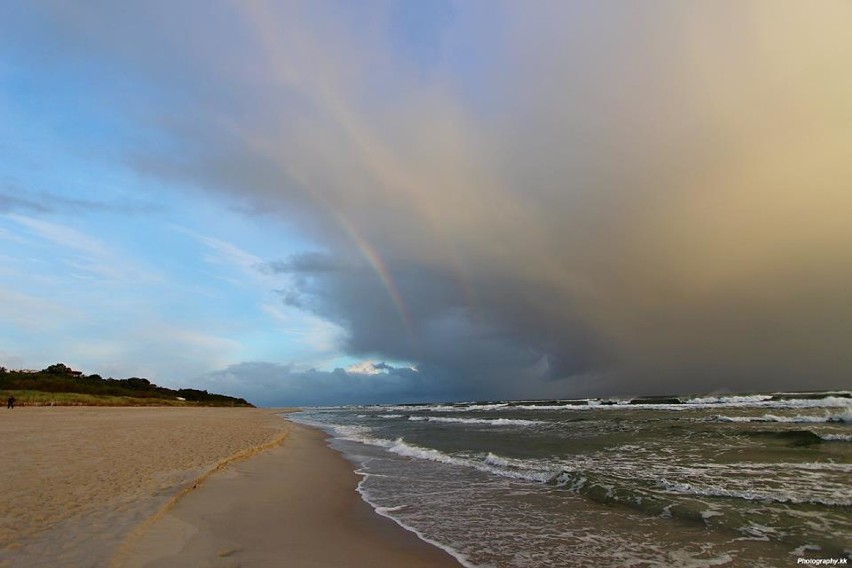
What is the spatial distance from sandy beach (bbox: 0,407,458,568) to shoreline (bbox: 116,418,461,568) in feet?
0.06

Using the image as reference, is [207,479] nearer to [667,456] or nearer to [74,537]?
[74,537]

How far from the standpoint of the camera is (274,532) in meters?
8.12

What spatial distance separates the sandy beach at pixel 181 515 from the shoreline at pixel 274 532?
0.02m

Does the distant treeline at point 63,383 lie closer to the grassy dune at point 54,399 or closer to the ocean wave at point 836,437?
the grassy dune at point 54,399

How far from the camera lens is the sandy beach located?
6.45 metres

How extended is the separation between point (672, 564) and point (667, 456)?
11875 millimetres

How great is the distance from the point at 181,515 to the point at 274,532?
1887mm

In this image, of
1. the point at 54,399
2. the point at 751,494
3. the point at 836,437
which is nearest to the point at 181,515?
the point at 751,494

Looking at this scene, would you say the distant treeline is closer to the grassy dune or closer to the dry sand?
the grassy dune

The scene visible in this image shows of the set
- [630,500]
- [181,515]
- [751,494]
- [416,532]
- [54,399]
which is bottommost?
[416,532]

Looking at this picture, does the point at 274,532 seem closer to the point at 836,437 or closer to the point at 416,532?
the point at 416,532

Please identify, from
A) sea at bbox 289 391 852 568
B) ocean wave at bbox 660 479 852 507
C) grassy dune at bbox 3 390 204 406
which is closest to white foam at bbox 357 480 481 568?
sea at bbox 289 391 852 568

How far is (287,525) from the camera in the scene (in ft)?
28.6

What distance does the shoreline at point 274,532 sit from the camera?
6.58m
